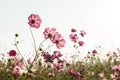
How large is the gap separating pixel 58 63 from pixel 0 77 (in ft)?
4.22

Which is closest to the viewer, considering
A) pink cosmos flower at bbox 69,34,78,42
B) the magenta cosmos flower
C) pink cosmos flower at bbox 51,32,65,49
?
pink cosmos flower at bbox 51,32,65,49

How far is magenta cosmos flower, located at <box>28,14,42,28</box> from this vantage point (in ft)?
18.6

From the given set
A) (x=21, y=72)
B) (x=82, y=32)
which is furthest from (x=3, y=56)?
(x=21, y=72)

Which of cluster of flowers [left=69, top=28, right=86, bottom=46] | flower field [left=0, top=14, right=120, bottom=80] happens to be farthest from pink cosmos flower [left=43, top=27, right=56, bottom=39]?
cluster of flowers [left=69, top=28, right=86, bottom=46]

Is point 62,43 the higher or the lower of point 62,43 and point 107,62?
the higher

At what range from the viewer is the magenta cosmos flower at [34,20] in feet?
18.6

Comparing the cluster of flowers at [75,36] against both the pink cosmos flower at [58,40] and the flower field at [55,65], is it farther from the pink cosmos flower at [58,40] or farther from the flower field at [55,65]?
the pink cosmos flower at [58,40]

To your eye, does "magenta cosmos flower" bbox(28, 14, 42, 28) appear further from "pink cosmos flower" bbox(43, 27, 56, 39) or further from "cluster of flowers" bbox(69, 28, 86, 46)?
"cluster of flowers" bbox(69, 28, 86, 46)

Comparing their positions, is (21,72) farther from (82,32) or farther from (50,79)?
(82,32)

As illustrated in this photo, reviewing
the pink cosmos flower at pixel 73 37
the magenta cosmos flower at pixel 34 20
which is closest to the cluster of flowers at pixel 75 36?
the pink cosmos flower at pixel 73 37

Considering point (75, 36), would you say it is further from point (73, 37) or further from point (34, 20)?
point (34, 20)

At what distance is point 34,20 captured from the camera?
5688mm

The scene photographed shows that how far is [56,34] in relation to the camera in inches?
221

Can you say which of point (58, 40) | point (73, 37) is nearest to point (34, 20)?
point (58, 40)
